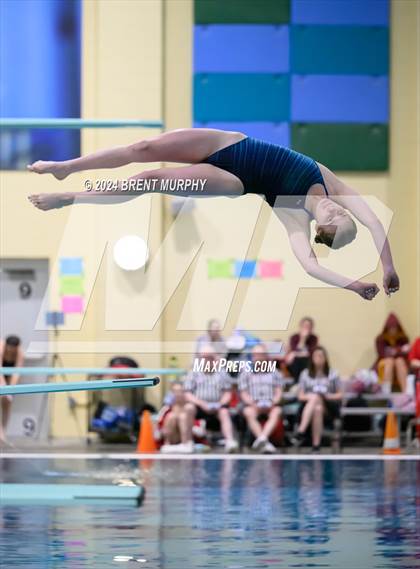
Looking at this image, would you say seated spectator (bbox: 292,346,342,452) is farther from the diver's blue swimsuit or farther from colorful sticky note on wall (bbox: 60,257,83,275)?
the diver's blue swimsuit

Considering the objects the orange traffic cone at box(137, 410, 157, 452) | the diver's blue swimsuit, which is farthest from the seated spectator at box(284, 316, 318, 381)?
the diver's blue swimsuit

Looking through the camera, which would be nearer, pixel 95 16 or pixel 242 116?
pixel 95 16

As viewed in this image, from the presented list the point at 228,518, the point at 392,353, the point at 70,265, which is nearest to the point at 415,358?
the point at 392,353

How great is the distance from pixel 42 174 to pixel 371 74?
9.34 metres

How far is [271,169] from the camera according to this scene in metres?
7.09

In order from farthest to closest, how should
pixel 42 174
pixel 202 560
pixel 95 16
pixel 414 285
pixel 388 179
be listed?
pixel 388 179, pixel 95 16, pixel 414 285, pixel 202 560, pixel 42 174

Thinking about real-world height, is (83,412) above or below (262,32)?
below

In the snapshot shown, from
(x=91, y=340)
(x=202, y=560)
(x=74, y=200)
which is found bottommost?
(x=202, y=560)

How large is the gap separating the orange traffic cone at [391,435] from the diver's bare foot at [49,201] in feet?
29.4

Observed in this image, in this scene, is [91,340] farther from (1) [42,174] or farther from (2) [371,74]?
(2) [371,74]

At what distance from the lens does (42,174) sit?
7457 mm

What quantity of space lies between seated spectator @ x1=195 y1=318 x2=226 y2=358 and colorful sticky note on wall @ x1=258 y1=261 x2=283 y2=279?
364 mm

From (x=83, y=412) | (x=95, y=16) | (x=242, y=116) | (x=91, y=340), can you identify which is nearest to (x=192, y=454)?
(x=83, y=412)

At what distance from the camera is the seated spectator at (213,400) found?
49.7 ft
